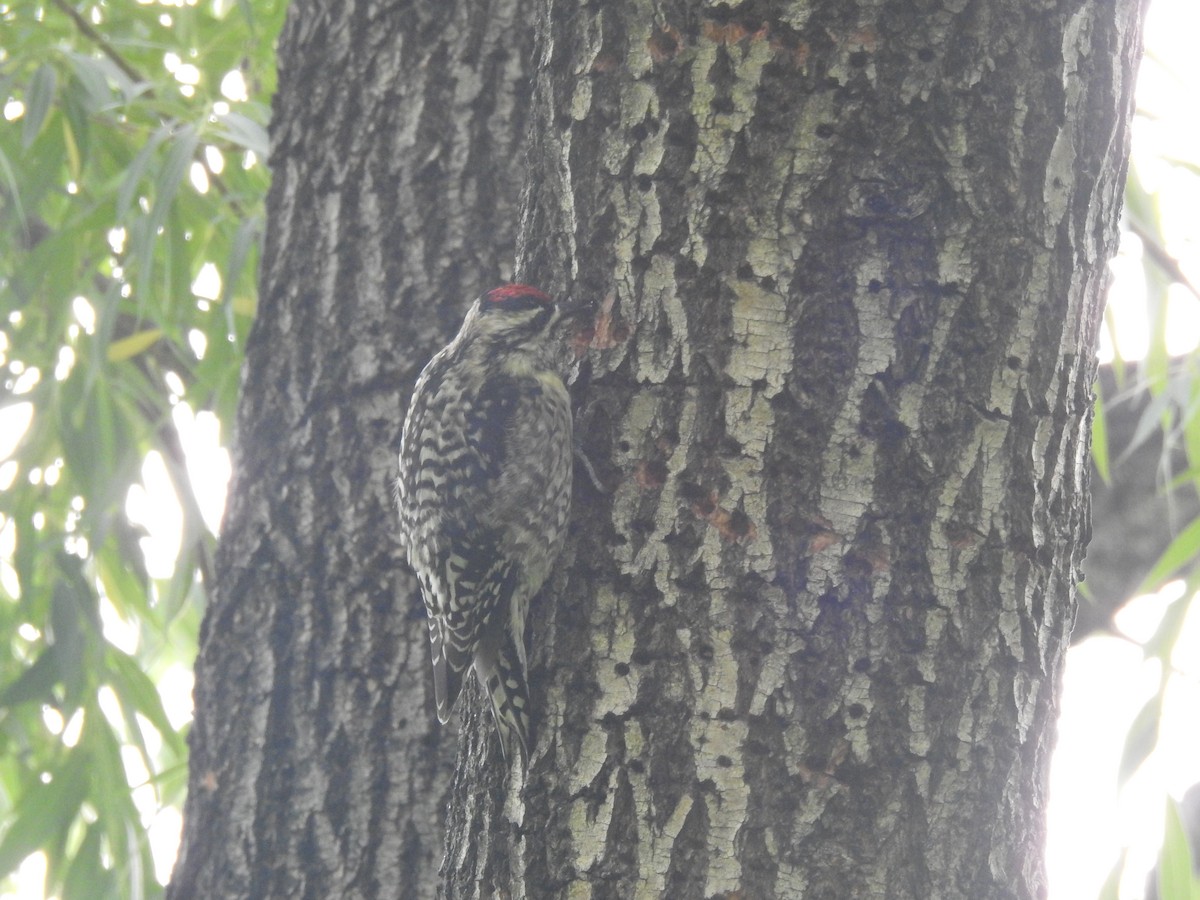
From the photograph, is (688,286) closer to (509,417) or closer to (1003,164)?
(1003,164)

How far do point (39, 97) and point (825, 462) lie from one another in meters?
1.90

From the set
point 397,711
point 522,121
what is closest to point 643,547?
point 397,711

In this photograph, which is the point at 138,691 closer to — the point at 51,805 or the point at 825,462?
the point at 51,805

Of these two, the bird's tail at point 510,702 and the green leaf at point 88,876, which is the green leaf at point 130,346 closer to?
the green leaf at point 88,876

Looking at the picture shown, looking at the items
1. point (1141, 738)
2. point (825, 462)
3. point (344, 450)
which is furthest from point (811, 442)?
point (1141, 738)

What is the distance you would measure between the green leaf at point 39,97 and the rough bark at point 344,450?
1.45 ft

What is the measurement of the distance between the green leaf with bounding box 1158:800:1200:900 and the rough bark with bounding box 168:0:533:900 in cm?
131

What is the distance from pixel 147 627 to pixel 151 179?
1.47 metres

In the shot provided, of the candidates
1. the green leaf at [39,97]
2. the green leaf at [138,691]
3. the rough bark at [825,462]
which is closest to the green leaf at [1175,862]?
the rough bark at [825,462]

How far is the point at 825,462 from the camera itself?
56.1 inches

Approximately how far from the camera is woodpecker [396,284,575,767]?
1872 millimetres

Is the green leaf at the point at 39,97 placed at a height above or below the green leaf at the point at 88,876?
above

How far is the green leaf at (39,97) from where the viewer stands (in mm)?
2562

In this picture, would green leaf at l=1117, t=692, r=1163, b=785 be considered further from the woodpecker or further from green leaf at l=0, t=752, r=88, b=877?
green leaf at l=0, t=752, r=88, b=877
